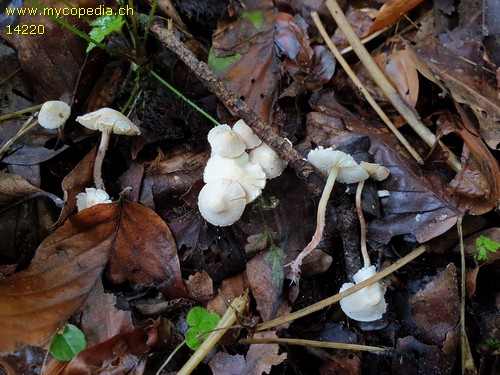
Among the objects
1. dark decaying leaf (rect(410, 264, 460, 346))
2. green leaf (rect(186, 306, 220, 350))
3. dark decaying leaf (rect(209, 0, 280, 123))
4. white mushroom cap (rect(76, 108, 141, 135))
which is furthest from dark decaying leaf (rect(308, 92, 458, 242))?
white mushroom cap (rect(76, 108, 141, 135))

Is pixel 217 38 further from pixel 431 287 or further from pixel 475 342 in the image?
pixel 475 342

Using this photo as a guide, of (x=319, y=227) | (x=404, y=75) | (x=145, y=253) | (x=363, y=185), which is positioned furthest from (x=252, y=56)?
(x=145, y=253)

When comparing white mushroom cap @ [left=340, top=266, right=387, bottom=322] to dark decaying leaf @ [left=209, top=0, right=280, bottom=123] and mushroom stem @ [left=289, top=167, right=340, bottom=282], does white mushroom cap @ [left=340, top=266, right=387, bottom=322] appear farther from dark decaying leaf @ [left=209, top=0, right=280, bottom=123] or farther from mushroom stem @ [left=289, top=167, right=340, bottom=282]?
dark decaying leaf @ [left=209, top=0, right=280, bottom=123]

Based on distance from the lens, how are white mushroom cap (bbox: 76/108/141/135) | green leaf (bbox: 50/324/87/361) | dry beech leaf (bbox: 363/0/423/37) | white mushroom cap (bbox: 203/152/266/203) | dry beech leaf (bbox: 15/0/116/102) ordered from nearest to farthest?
green leaf (bbox: 50/324/87/361), white mushroom cap (bbox: 203/152/266/203), white mushroom cap (bbox: 76/108/141/135), dry beech leaf (bbox: 15/0/116/102), dry beech leaf (bbox: 363/0/423/37)

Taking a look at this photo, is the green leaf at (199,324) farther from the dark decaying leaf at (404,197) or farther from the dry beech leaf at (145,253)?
the dark decaying leaf at (404,197)

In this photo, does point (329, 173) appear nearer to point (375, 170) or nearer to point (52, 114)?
point (375, 170)

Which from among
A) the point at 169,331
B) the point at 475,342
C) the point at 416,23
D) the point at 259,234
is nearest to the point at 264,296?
the point at 259,234

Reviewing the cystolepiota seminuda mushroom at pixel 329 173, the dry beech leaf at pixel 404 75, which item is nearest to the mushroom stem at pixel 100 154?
the cystolepiota seminuda mushroom at pixel 329 173
